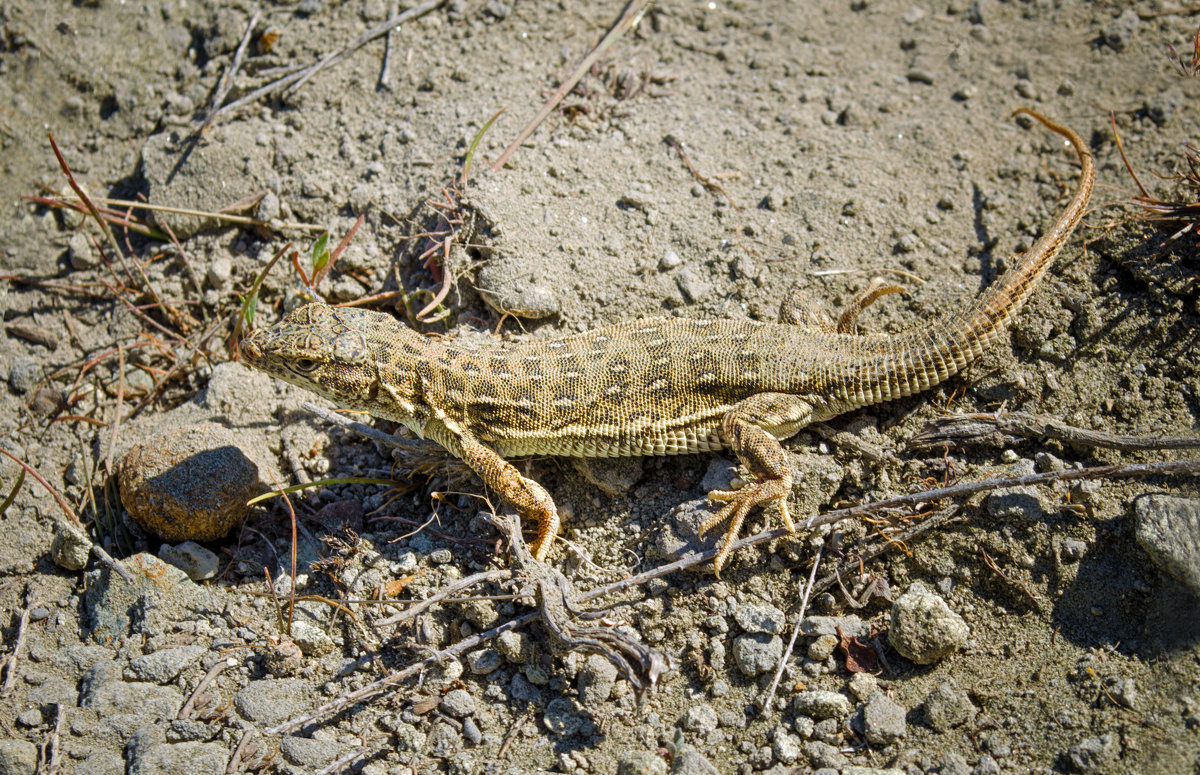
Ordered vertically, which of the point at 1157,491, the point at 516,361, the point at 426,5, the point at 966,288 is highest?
the point at 426,5

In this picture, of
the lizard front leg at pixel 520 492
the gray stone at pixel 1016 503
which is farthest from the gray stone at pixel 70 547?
the gray stone at pixel 1016 503

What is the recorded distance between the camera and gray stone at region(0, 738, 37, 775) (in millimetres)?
3500

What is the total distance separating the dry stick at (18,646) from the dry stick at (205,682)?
40.1 inches

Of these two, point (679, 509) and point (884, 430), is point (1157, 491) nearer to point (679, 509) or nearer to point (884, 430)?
point (884, 430)

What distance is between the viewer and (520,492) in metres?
4.22

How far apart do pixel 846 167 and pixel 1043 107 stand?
5.06 ft

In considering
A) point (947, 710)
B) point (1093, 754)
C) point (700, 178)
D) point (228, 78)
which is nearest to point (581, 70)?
point (700, 178)

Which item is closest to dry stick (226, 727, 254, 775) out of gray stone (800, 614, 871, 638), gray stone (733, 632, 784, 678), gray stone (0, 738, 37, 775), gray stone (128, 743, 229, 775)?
gray stone (128, 743, 229, 775)

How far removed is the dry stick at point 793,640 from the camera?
3533mm

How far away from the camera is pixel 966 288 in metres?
4.68

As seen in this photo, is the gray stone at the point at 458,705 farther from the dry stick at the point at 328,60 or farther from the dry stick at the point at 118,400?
the dry stick at the point at 328,60

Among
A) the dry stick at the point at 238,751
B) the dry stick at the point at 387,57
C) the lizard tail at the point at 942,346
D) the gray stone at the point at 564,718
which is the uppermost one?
the dry stick at the point at 387,57

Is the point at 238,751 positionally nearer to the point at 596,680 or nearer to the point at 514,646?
the point at 514,646

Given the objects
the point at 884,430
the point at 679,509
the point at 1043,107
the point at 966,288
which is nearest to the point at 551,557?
the point at 679,509
